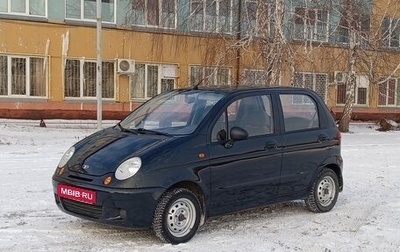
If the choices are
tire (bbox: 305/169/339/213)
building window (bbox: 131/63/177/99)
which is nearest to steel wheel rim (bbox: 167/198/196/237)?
tire (bbox: 305/169/339/213)

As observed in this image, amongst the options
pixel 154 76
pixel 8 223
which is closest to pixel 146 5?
pixel 154 76

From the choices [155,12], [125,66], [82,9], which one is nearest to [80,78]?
[125,66]

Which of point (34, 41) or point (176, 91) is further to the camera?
point (34, 41)

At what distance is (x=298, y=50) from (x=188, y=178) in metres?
12.6

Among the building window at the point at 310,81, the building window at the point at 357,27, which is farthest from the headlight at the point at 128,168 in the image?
the building window at the point at 357,27

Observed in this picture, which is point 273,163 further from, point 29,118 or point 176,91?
point 29,118

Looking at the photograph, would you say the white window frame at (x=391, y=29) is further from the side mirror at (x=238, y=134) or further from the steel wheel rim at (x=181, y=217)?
the steel wheel rim at (x=181, y=217)

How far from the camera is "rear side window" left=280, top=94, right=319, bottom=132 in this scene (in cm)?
696

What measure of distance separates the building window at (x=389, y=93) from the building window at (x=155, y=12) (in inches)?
476

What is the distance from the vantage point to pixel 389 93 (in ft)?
92.1

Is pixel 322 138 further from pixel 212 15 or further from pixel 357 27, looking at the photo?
pixel 357 27

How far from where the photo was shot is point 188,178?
19.0 ft

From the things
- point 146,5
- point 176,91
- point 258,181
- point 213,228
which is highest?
point 146,5

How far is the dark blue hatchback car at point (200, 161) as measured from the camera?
557 centimetres
